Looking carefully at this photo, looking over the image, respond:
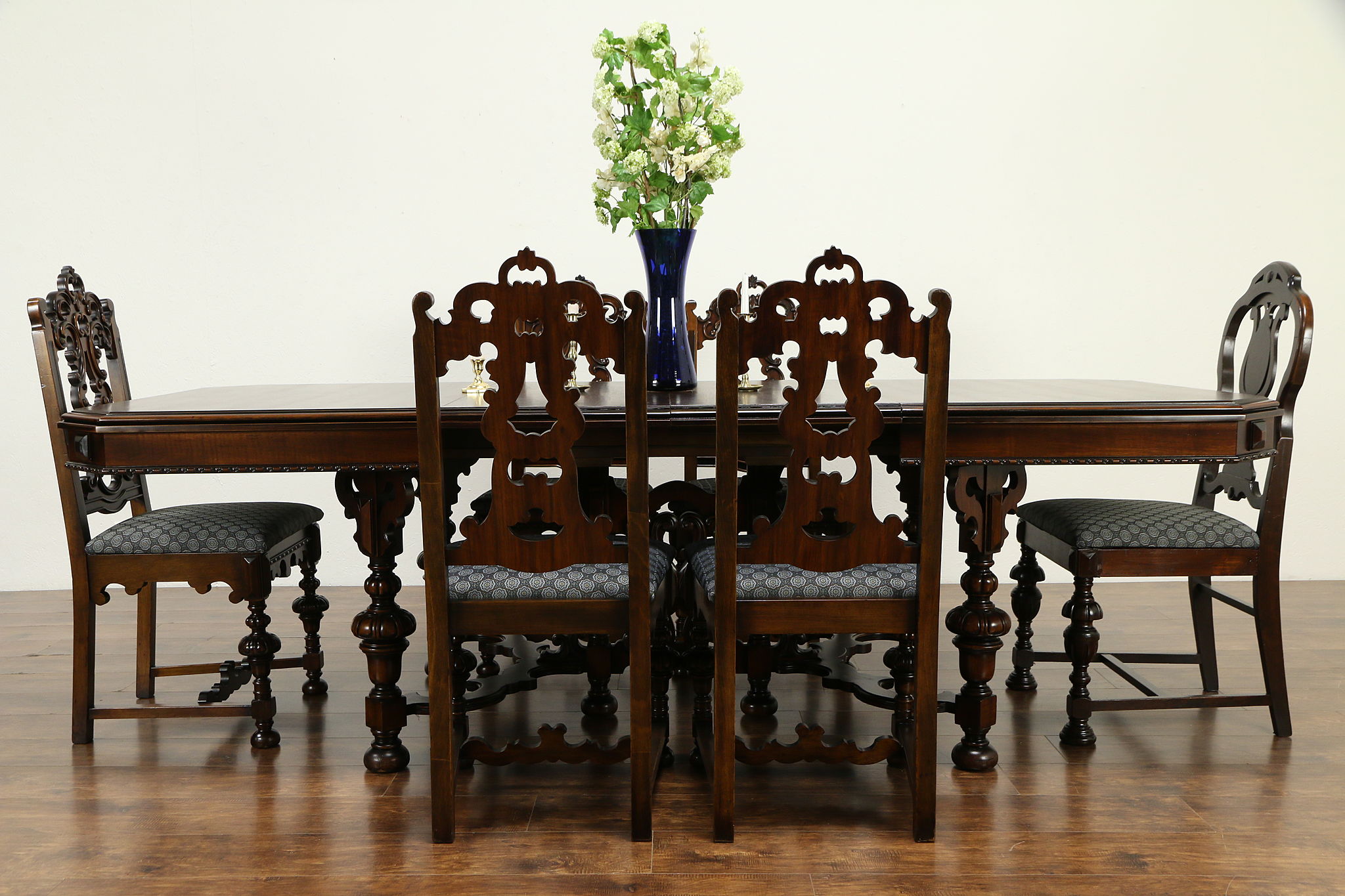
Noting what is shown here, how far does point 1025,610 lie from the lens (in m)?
2.69

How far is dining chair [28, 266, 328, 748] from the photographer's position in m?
2.35

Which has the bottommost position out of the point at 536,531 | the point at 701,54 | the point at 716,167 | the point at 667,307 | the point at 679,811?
the point at 679,811

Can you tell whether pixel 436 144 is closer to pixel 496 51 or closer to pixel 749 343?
pixel 496 51

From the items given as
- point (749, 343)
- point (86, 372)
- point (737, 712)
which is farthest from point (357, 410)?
point (737, 712)

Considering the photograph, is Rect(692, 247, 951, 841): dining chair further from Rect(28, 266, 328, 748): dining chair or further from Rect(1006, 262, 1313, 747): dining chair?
Rect(28, 266, 328, 748): dining chair

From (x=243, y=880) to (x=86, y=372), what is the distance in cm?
149

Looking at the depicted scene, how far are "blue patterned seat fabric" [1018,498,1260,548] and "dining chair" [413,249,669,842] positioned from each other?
1.04m

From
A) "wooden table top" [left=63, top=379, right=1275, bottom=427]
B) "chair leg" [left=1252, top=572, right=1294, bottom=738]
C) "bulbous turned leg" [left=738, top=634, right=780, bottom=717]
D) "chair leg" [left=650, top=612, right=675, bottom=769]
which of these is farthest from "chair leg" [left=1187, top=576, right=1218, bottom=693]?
"chair leg" [left=650, top=612, right=675, bottom=769]

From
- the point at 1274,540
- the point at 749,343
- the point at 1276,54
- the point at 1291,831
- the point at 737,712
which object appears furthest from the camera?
the point at 1276,54

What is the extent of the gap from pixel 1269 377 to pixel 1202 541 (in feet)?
1.71

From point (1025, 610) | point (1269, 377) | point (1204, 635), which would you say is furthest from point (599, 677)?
point (1269, 377)

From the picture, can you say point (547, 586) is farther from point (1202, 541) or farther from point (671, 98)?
point (1202, 541)

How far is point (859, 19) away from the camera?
13.2 ft

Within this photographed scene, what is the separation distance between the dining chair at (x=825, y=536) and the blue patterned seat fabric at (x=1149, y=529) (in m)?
0.64
